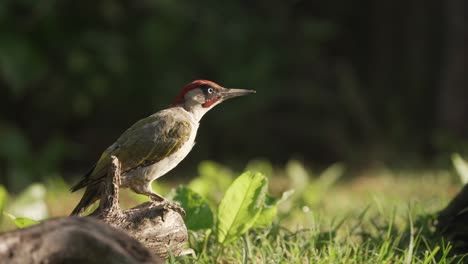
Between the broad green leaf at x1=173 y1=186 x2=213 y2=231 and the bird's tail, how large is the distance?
0.47 m

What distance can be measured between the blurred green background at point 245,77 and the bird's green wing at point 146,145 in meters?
4.17

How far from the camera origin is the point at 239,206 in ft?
10.2

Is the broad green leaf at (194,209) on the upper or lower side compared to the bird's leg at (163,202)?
lower

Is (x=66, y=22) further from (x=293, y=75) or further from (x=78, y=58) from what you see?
(x=293, y=75)

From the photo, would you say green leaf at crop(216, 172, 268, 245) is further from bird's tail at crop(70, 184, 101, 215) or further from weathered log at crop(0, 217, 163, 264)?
weathered log at crop(0, 217, 163, 264)

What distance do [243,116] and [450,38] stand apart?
95.4 inches

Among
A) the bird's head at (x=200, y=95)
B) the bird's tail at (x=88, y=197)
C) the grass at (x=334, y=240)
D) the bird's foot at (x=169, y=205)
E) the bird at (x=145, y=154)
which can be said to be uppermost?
the bird's head at (x=200, y=95)

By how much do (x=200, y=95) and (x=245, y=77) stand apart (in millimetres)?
4480

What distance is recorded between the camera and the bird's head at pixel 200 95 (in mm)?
3062

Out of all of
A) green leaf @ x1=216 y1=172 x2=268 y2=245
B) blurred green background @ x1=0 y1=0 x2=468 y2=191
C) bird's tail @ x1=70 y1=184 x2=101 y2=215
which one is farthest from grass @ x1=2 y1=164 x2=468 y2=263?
blurred green background @ x1=0 y1=0 x2=468 y2=191

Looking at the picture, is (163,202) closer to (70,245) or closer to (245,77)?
(70,245)

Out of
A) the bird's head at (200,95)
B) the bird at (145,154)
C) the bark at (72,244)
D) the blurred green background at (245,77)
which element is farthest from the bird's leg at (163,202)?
the blurred green background at (245,77)

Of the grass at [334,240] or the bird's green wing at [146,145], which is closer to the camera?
the bird's green wing at [146,145]

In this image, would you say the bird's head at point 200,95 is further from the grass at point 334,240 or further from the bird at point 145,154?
the grass at point 334,240
